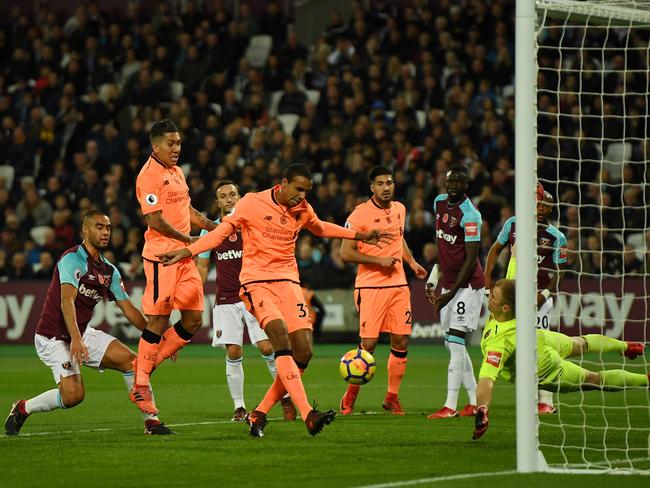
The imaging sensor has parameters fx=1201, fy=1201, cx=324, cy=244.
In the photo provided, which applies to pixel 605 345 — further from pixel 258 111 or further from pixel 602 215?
pixel 258 111

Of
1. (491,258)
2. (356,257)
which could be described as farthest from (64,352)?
(491,258)

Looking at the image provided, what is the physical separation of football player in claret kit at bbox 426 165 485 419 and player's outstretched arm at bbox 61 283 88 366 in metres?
3.45

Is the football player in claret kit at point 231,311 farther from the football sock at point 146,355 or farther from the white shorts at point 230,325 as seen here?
the football sock at point 146,355

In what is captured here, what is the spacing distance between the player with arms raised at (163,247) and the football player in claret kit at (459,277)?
2.40m

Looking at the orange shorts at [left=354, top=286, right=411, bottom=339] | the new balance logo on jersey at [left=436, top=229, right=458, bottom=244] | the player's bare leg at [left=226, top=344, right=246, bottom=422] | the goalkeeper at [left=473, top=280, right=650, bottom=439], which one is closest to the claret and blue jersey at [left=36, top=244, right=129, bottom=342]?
the player's bare leg at [left=226, top=344, right=246, bottom=422]

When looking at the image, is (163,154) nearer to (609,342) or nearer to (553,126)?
(609,342)

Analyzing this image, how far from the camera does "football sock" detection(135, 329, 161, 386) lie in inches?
390

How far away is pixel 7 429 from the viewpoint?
954 cm

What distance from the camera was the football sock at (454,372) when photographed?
11.0 metres

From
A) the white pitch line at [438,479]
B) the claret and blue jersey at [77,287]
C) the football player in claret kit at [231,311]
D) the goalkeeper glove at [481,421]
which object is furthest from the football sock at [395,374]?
the white pitch line at [438,479]

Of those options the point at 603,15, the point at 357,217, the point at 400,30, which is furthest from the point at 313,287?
the point at 603,15

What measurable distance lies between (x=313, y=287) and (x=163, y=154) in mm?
10885

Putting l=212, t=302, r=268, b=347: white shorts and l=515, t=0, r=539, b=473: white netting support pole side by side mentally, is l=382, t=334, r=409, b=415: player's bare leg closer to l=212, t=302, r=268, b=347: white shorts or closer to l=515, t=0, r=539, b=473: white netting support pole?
l=212, t=302, r=268, b=347: white shorts

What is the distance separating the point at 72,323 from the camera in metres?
9.32
